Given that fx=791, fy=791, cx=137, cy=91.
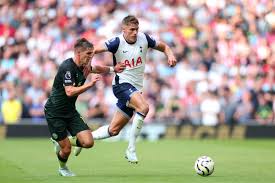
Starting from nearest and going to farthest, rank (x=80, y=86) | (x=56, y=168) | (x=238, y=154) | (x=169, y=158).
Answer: (x=80, y=86) → (x=56, y=168) → (x=169, y=158) → (x=238, y=154)

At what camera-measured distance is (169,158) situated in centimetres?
1625

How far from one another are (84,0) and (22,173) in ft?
45.7

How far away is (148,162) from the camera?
15.2 m

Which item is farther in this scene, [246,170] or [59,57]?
[59,57]

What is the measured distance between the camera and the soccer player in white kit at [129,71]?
13.5m

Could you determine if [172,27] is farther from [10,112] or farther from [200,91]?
[10,112]

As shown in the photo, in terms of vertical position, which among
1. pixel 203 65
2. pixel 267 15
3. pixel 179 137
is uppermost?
pixel 267 15

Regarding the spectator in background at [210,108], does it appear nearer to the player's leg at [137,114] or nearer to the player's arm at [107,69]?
the player's leg at [137,114]

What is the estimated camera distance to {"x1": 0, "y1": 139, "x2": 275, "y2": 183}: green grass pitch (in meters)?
11.9

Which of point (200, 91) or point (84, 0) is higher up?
point (84, 0)

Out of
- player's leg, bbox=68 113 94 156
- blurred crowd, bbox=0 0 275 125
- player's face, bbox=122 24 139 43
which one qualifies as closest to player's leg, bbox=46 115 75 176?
player's leg, bbox=68 113 94 156

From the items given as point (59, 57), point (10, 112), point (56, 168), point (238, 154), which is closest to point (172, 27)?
point (59, 57)

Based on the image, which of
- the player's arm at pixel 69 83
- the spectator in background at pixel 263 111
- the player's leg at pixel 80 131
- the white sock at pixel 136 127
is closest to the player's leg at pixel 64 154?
the player's leg at pixel 80 131

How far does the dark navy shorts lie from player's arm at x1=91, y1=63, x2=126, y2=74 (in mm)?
425
